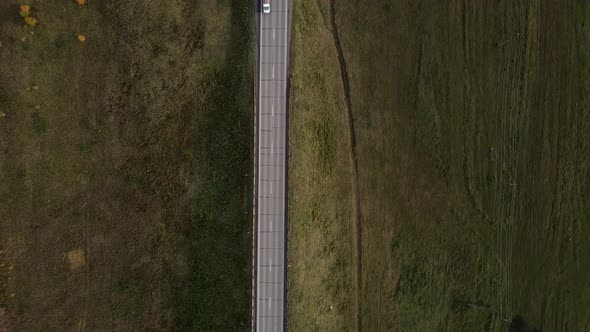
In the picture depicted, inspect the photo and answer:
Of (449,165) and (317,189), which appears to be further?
(449,165)

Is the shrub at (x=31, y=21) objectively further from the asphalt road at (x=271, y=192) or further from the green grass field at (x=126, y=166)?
the asphalt road at (x=271, y=192)

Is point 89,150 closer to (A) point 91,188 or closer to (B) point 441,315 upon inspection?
(A) point 91,188

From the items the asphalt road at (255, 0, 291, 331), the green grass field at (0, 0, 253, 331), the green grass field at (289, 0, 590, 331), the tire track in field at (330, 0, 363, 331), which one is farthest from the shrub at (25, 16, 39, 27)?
the tire track in field at (330, 0, 363, 331)

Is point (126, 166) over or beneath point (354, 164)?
beneath

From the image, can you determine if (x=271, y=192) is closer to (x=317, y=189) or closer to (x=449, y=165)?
(x=317, y=189)

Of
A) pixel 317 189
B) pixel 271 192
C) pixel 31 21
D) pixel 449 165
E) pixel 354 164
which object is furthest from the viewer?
pixel 449 165

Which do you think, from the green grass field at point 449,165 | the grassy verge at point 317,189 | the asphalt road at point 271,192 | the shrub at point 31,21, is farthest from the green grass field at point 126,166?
the green grass field at point 449,165

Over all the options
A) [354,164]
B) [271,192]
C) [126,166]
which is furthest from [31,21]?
[354,164]
